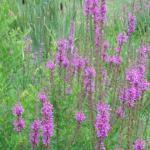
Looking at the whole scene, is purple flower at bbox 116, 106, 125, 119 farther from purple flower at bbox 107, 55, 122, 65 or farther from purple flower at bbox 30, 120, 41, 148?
purple flower at bbox 30, 120, 41, 148

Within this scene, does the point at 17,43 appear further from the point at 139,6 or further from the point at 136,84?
the point at 139,6

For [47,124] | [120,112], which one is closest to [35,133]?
[47,124]

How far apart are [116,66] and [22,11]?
3213 millimetres

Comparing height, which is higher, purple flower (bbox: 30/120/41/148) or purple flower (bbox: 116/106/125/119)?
purple flower (bbox: 30/120/41/148)

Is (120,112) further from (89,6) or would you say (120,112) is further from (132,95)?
(89,6)

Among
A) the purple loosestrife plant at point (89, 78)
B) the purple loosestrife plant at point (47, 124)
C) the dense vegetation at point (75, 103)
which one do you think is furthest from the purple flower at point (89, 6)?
the purple loosestrife plant at point (47, 124)

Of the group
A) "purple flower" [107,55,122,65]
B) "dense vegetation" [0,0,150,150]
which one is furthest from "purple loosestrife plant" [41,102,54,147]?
"purple flower" [107,55,122,65]

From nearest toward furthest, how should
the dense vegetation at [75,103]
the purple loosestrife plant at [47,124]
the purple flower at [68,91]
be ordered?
the purple loosestrife plant at [47,124]
the dense vegetation at [75,103]
the purple flower at [68,91]

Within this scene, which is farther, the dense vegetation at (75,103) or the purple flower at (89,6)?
the purple flower at (89,6)

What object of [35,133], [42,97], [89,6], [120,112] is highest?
[89,6]

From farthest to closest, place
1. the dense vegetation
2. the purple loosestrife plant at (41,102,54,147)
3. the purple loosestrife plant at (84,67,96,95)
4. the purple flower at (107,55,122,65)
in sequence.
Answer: the purple flower at (107,55,122,65)
the purple loosestrife plant at (84,67,96,95)
the dense vegetation
the purple loosestrife plant at (41,102,54,147)

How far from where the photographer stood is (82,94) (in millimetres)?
2674

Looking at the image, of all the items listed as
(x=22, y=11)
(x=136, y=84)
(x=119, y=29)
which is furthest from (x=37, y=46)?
(x=136, y=84)

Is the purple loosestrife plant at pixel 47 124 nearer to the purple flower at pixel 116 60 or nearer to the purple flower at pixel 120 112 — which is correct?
the purple flower at pixel 120 112
